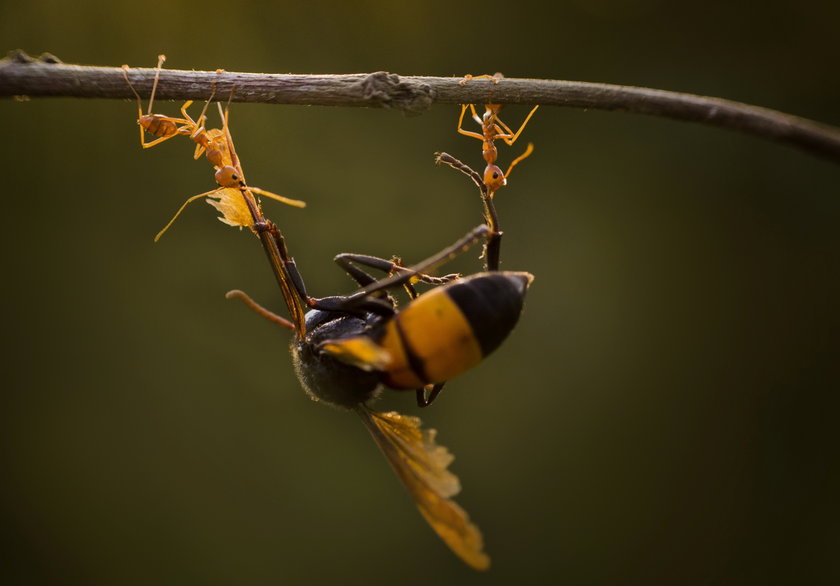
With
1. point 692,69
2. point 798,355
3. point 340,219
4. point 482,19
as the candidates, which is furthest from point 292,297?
point 798,355

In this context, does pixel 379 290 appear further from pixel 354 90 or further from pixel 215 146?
pixel 215 146

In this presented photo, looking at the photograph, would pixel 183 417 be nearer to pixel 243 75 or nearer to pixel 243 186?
pixel 243 186

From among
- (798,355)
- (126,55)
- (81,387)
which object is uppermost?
(126,55)

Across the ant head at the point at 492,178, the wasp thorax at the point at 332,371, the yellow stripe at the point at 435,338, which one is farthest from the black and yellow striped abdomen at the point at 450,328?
the ant head at the point at 492,178

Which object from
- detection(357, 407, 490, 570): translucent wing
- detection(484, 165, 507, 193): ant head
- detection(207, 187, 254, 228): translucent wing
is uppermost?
detection(207, 187, 254, 228): translucent wing

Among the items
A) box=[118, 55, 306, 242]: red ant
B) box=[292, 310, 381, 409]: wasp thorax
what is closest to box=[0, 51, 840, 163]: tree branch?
box=[118, 55, 306, 242]: red ant

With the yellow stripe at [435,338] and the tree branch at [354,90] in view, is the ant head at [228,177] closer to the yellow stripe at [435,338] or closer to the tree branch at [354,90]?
the tree branch at [354,90]

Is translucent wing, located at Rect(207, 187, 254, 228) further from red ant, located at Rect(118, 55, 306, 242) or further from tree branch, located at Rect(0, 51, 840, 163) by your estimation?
tree branch, located at Rect(0, 51, 840, 163)
